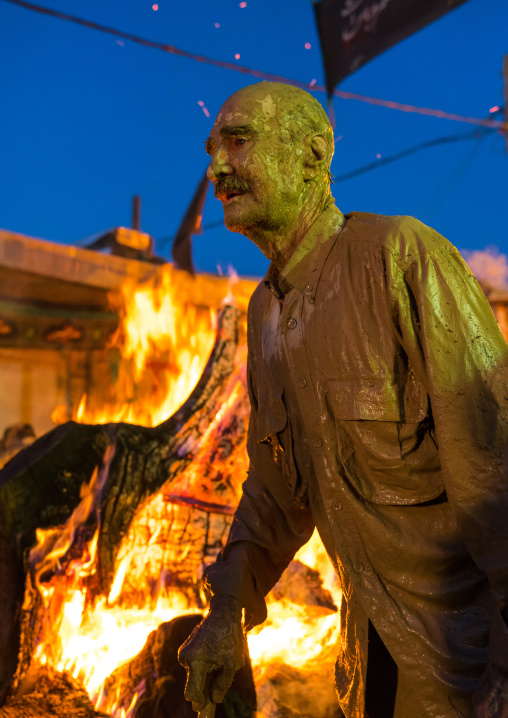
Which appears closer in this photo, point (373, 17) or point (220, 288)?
point (373, 17)

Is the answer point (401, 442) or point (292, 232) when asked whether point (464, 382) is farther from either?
point (292, 232)

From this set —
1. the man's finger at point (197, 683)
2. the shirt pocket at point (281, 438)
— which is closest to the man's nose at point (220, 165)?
the shirt pocket at point (281, 438)

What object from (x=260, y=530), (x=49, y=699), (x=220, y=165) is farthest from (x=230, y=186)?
(x=49, y=699)

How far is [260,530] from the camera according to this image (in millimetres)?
1630

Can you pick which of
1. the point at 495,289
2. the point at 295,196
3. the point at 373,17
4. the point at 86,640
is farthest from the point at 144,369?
the point at 295,196

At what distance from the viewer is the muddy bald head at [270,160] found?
4.80ft

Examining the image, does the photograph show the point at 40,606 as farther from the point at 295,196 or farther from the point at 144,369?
the point at 144,369

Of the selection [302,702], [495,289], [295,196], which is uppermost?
[495,289]

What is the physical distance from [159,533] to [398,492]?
2374 millimetres

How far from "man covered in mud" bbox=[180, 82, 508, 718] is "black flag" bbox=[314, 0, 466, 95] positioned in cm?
470

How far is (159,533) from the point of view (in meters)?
3.43

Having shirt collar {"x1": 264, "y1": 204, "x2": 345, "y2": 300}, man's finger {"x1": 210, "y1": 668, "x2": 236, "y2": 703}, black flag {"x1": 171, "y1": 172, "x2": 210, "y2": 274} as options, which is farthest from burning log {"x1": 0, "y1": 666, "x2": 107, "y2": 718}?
black flag {"x1": 171, "y1": 172, "x2": 210, "y2": 274}

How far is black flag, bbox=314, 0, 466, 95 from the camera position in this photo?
5.43 meters

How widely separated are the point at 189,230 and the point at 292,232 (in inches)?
286
